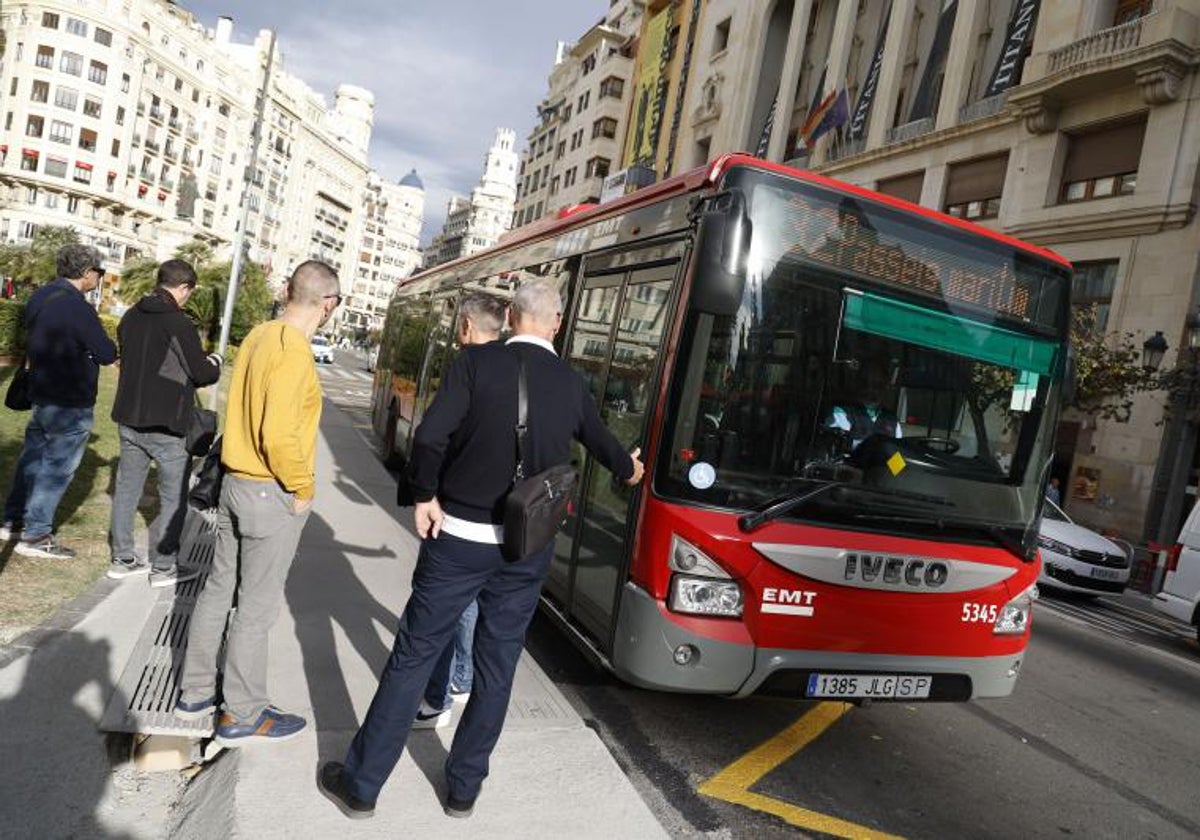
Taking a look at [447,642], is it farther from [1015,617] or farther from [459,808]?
[1015,617]

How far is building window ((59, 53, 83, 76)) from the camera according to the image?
69.1 m

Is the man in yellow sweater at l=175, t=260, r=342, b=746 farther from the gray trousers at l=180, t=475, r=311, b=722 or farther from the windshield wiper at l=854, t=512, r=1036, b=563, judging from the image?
the windshield wiper at l=854, t=512, r=1036, b=563

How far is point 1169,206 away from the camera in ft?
61.8

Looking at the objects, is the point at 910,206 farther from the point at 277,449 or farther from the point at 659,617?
the point at 277,449

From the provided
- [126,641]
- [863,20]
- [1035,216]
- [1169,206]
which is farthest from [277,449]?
[863,20]

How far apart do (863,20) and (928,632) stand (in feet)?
→ 102

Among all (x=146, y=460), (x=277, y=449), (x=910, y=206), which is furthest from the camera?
(x=146, y=460)

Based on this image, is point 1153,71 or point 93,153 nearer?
point 1153,71

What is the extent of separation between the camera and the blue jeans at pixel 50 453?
5305 millimetres

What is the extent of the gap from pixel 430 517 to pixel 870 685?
2.32 m

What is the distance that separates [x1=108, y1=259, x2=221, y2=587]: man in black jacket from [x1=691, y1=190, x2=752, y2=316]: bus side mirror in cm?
306

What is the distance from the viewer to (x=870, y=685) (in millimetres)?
4102

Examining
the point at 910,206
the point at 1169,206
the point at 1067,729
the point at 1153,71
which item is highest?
the point at 1153,71

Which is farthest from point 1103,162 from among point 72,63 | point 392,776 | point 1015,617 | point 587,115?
point 72,63
